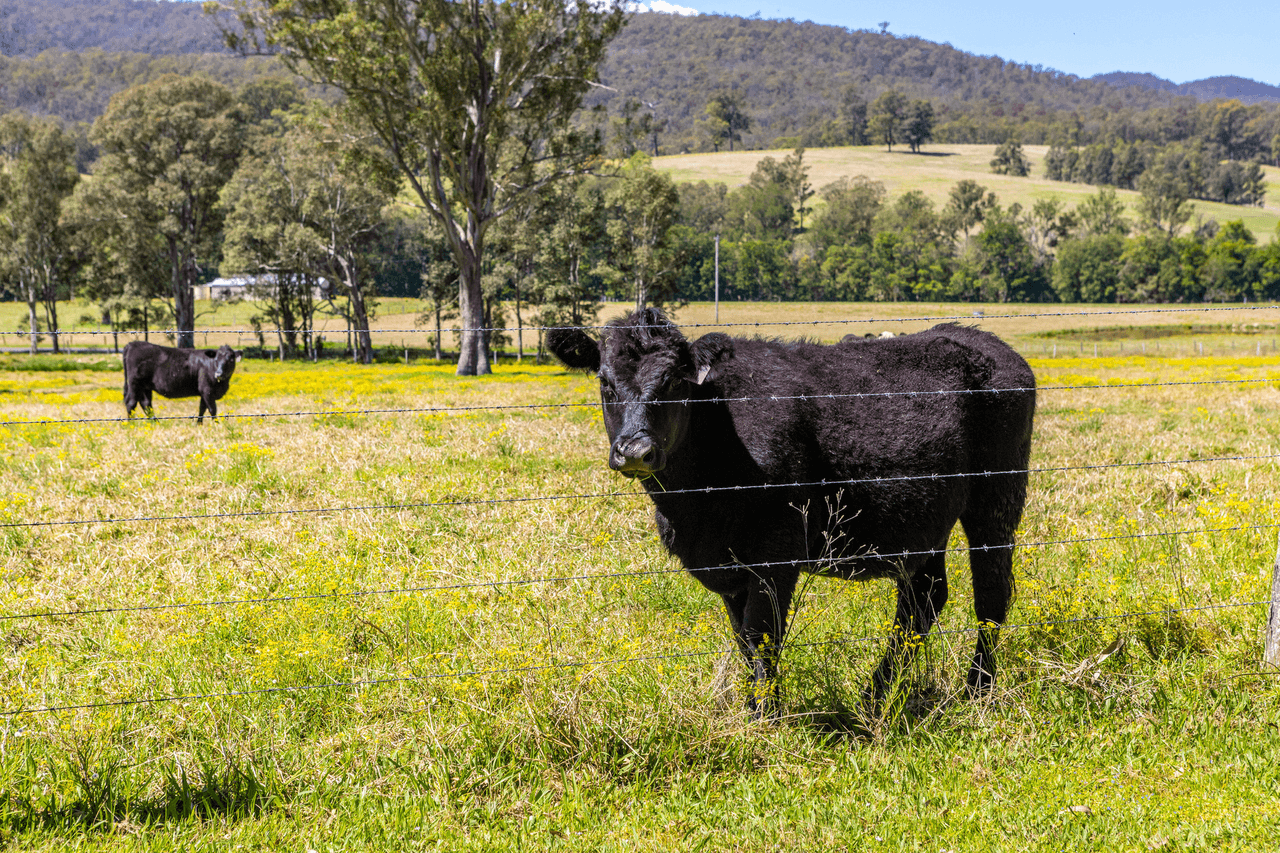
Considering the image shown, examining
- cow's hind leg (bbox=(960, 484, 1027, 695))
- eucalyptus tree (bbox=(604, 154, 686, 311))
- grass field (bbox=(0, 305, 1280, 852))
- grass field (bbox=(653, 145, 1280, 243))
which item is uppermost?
grass field (bbox=(653, 145, 1280, 243))

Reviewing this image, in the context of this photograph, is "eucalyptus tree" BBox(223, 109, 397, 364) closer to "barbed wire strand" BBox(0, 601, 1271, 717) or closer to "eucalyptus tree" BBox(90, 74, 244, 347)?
"eucalyptus tree" BBox(90, 74, 244, 347)

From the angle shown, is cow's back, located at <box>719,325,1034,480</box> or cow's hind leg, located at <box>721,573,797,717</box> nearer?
cow's hind leg, located at <box>721,573,797,717</box>

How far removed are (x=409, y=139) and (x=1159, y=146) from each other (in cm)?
18985

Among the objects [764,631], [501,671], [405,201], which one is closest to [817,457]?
[764,631]

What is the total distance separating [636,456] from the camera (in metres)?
3.72

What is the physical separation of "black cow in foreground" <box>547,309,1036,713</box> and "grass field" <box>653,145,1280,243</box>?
425 ft

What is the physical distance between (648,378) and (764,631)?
146 cm

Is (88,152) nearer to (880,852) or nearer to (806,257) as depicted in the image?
(806,257)

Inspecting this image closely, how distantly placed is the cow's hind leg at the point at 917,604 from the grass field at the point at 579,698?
0.51ft

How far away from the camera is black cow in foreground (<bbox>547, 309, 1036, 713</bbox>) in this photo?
4.29 metres

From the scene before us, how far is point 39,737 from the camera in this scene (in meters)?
3.93

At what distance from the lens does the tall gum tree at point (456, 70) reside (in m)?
27.9

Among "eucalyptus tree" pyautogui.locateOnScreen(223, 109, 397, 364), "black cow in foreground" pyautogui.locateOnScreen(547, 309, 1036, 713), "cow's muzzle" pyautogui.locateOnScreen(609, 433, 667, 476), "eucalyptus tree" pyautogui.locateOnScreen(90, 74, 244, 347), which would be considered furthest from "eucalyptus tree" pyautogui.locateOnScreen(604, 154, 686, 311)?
"cow's muzzle" pyautogui.locateOnScreen(609, 433, 667, 476)

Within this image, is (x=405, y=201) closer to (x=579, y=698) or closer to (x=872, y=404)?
(x=872, y=404)
